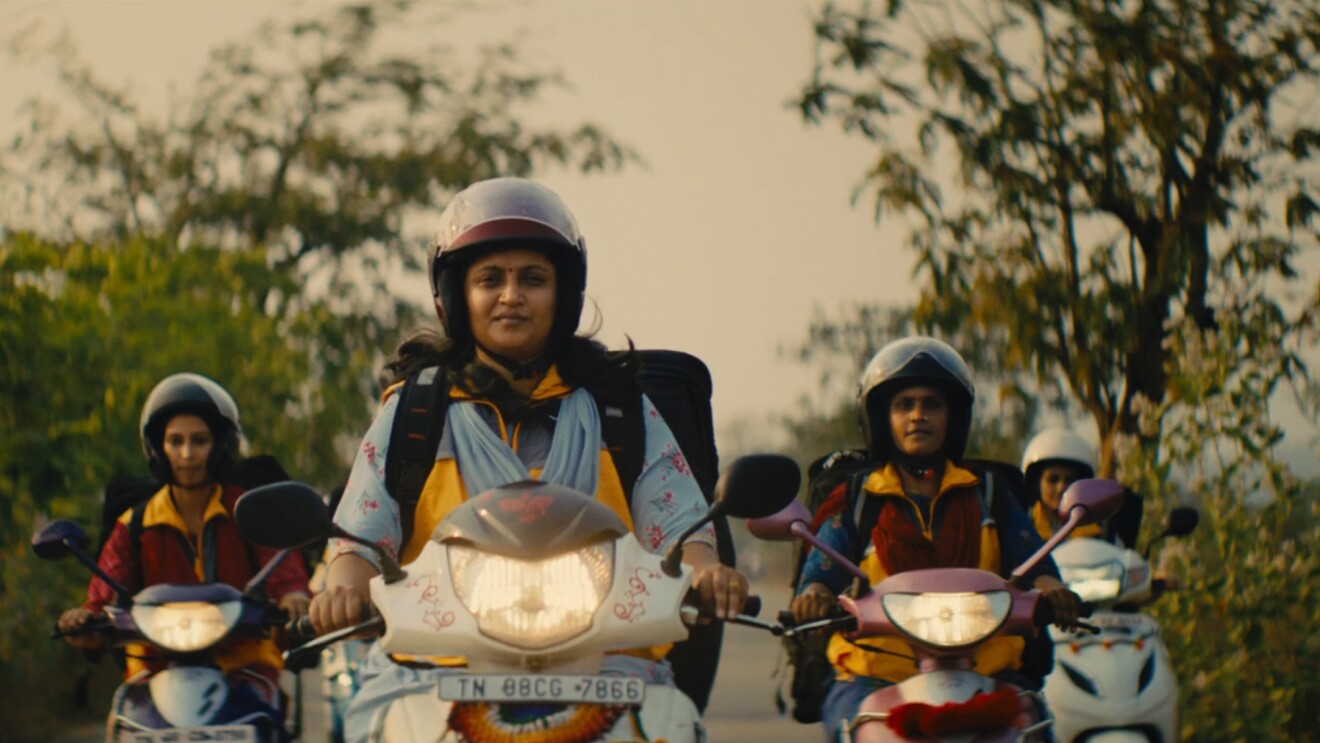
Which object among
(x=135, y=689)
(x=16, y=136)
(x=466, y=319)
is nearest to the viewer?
(x=466, y=319)

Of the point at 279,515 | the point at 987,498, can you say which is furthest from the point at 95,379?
the point at 279,515

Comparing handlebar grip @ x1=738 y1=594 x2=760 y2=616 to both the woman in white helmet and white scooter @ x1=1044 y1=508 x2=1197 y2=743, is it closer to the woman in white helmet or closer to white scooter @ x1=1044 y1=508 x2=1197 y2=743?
white scooter @ x1=1044 y1=508 x2=1197 y2=743

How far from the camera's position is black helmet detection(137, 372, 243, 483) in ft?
28.4

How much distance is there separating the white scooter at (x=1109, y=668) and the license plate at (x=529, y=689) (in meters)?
4.73

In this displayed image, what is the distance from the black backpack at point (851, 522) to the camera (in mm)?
6566

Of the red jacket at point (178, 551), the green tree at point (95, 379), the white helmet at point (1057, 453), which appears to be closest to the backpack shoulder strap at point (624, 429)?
the red jacket at point (178, 551)

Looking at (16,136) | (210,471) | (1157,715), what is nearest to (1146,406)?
(1157,715)

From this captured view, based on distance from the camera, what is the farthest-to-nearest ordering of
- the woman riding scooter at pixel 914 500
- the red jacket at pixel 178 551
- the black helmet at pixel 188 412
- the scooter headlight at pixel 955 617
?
the black helmet at pixel 188 412, the red jacket at pixel 178 551, the woman riding scooter at pixel 914 500, the scooter headlight at pixel 955 617

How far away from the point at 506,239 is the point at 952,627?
4.77ft

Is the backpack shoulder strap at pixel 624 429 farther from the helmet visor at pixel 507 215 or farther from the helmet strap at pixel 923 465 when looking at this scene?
the helmet strap at pixel 923 465

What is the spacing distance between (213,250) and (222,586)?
17.5 meters

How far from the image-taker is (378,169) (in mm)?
35156

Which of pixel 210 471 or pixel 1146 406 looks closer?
pixel 210 471

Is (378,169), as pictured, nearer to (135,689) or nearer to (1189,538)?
(1189,538)
